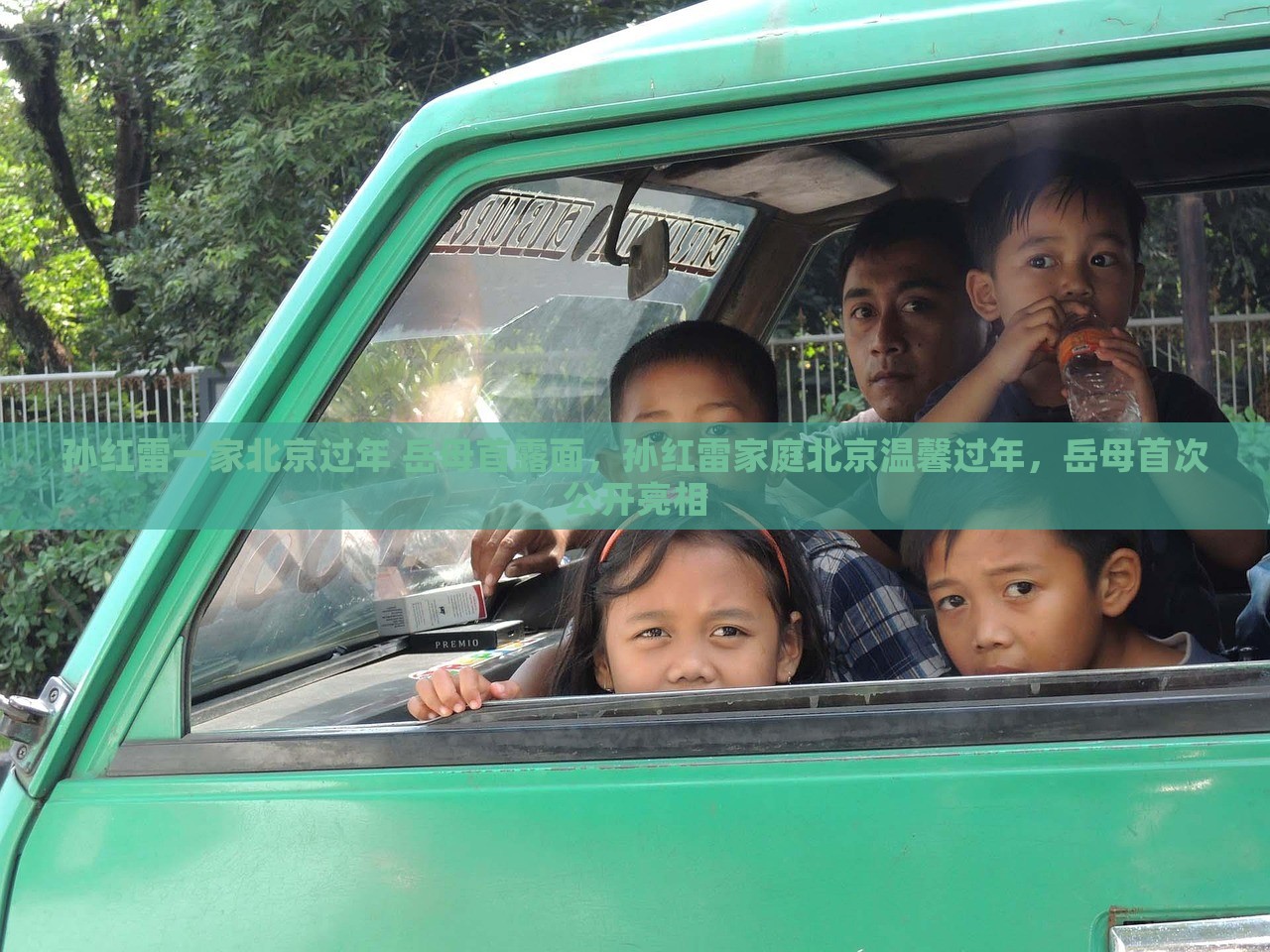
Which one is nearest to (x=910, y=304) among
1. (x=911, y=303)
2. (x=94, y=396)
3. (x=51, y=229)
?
(x=911, y=303)

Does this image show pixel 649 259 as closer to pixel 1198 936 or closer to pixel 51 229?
pixel 1198 936

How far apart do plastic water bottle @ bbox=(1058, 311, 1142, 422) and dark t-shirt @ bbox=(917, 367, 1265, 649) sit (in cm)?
6

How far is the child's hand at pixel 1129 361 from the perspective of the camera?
1727 mm

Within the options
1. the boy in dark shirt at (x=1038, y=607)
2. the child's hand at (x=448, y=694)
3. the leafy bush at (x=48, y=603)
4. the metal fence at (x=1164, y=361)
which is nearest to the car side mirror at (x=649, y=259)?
the boy in dark shirt at (x=1038, y=607)

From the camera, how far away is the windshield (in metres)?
1.54

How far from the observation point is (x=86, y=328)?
11258mm

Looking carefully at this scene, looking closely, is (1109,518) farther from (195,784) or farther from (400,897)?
(195,784)

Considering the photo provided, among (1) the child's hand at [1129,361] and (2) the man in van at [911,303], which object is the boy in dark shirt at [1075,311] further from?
(2) the man in van at [911,303]

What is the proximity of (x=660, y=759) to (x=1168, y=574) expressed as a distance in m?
1.02

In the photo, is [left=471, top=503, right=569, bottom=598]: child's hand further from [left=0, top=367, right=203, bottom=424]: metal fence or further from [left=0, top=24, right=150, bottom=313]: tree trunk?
[left=0, top=24, right=150, bottom=313]: tree trunk

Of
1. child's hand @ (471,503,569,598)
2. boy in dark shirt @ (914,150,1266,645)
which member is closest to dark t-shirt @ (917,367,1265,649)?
boy in dark shirt @ (914,150,1266,645)

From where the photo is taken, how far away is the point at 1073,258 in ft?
6.21

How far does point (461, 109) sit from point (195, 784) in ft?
2.48

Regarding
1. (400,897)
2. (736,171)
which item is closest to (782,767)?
(400,897)
